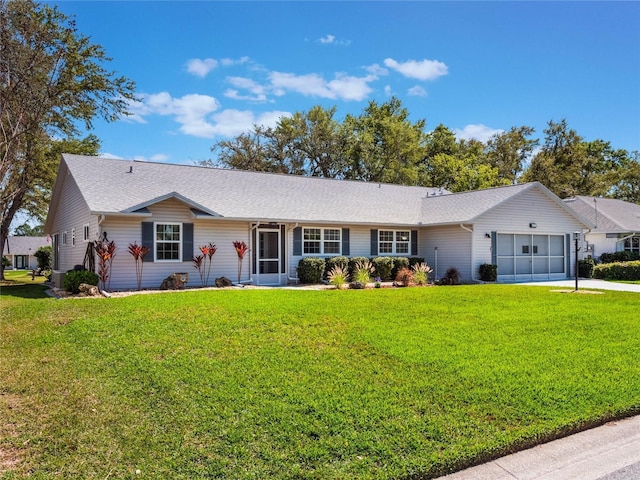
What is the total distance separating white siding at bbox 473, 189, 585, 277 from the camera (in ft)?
62.8

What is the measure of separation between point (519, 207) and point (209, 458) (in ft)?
63.4

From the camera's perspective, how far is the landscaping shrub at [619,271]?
2142 cm

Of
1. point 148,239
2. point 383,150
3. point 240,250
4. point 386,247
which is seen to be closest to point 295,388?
point 148,239

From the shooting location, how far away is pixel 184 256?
619 inches

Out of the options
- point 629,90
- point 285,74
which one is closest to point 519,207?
point 629,90

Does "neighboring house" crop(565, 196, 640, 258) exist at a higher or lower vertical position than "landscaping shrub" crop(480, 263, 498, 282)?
higher

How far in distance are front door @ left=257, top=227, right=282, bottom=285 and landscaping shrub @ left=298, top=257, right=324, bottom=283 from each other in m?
0.93

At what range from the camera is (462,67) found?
18.0 metres

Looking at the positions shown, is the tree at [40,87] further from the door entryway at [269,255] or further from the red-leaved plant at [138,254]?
the door entryway at [269,255]

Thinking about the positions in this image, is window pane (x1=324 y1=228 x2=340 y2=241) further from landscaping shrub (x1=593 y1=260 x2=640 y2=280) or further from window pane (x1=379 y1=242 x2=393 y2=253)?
landscaping shrub (x1=593 y1=260 x2=640 y2=280)

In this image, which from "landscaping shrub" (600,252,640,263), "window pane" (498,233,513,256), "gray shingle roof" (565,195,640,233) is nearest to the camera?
"window pane" (498,233,513,256)

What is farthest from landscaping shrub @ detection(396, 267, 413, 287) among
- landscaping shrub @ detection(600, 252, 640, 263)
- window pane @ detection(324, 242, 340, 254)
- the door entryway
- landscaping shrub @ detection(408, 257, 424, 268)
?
landscaping shrub @ detection(600, 252, 640, 263)

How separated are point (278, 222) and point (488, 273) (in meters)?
8.83

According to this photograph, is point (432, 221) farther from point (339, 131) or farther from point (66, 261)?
point (339, 131)
